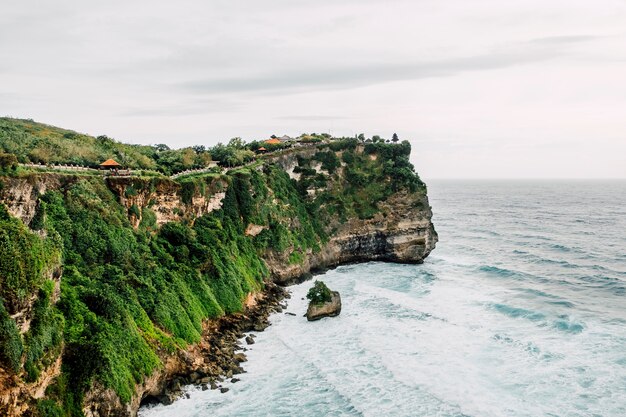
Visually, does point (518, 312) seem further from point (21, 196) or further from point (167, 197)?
point (21, 196)

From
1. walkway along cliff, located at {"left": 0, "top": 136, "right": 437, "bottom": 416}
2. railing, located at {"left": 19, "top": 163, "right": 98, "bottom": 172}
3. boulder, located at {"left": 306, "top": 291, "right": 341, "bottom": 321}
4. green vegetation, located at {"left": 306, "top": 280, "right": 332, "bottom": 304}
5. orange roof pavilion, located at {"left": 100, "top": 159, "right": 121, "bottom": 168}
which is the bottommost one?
boulder, located at {"left": 306, "top": 291, "right": 341, "bottom": 321}

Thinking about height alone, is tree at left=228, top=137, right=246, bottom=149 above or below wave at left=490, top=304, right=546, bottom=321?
above

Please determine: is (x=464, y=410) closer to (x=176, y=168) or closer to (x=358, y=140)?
(x=176, y=168)

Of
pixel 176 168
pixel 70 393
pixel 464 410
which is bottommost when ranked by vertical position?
pixel 464 410

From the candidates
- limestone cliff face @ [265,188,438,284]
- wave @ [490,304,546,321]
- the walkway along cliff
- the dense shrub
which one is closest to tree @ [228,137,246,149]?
the walkway along cliff

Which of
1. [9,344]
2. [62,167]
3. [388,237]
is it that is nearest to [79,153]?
[62,167]

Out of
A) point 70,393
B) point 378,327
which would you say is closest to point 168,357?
point 70,393

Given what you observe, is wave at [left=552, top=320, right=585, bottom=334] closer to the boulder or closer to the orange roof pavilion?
the boulder
